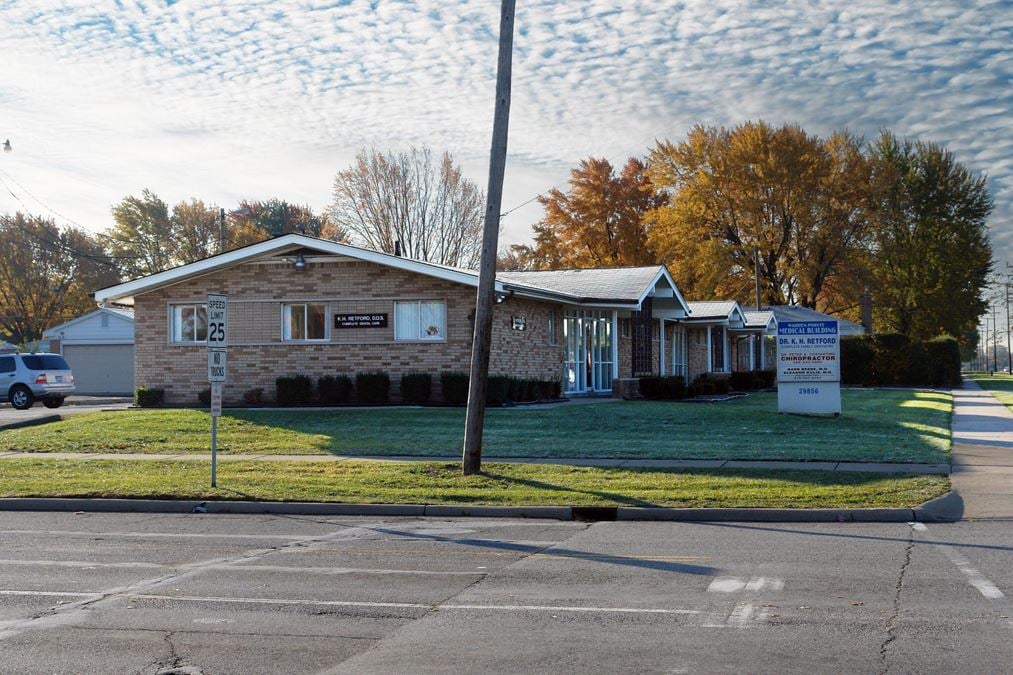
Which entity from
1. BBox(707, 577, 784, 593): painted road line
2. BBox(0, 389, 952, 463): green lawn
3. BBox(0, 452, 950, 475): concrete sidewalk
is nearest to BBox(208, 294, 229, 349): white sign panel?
BBox(0, 452, 950, 475): concrete sidewalk

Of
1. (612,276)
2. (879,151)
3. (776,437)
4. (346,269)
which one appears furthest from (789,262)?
(776,437)

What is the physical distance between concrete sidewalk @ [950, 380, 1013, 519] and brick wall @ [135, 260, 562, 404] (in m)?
11.5

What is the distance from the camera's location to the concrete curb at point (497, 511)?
12.4 metres

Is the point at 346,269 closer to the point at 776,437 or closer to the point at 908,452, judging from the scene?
the point at 776,437

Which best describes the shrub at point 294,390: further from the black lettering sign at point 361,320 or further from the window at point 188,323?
the window at point 188,323

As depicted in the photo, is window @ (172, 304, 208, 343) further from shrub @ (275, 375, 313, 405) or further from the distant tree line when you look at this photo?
the distant tree line

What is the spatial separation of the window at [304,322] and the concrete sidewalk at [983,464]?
1595cm

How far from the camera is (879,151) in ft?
239

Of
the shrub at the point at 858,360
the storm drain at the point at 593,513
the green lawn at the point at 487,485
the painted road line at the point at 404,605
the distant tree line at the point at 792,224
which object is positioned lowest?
the storm drain at the point at 593,513

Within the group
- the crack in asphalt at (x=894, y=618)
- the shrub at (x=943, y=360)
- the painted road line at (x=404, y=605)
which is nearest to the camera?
the crack in asphalt at (x=894, y=618)

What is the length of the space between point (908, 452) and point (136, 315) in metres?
21.3

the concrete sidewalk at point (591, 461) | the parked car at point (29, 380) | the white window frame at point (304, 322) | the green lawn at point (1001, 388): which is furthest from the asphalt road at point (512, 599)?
the green lawn at point (1001, 388)

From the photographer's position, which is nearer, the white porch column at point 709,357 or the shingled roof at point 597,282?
the shingled roof at point 597,282

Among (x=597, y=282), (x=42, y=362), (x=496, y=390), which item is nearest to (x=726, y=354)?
(x=597, y=282)
